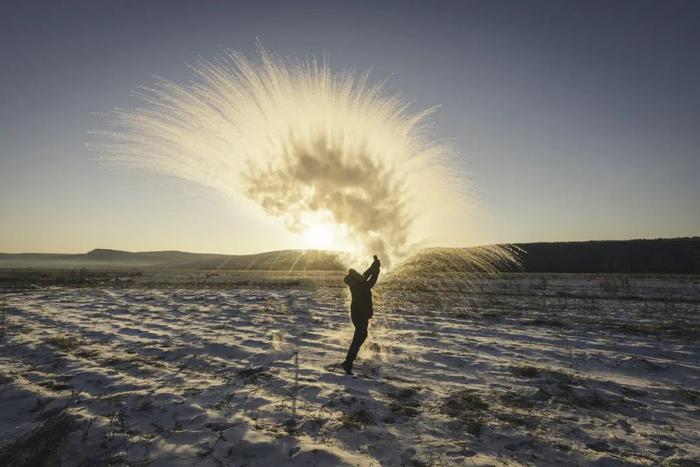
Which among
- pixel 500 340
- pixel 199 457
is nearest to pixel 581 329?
pixel 500 340

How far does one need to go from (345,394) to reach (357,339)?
1.63 m

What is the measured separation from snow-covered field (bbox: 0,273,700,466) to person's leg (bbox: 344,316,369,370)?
410 millimetres

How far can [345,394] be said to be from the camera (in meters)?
6.19

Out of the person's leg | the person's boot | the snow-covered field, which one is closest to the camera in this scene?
the snow-covered field

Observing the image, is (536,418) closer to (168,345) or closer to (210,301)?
(168,345)

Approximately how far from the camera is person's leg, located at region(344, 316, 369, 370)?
749 cm

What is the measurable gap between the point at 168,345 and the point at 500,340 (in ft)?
28.3

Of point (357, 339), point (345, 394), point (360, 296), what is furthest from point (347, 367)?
point (360, 296)

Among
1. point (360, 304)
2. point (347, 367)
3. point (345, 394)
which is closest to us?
point (345, 394)

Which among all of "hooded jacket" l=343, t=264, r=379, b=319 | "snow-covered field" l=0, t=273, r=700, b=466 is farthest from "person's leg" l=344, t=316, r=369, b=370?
"snow-covered field" l=0, t=273, r=700, b=466

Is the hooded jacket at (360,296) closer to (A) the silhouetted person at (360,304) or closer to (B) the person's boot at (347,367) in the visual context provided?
(A) the silhouetted person at (360,304)

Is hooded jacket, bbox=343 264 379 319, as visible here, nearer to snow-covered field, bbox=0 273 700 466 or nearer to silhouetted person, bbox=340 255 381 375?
silhouetted person, bbox=340 255 381 375

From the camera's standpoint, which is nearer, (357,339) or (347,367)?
(347,367)

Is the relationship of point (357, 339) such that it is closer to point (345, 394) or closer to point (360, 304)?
point (360, 304)
